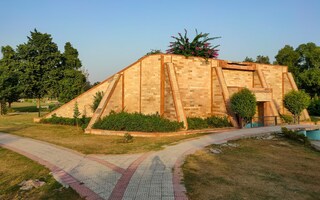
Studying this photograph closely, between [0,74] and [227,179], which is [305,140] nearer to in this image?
[227,179]

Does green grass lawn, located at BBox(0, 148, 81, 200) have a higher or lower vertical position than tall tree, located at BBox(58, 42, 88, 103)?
lower

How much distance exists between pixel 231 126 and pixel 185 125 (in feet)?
13.8

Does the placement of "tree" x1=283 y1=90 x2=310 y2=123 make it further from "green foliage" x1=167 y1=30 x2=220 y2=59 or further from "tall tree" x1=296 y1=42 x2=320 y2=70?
"tall tree" x1=296 y1=42 x2=320 y2=70


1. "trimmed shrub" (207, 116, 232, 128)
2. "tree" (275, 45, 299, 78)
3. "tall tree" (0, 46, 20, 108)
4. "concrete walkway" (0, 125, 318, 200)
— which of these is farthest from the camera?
"tree" (275, 45, 299, 78)

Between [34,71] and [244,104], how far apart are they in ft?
95.3

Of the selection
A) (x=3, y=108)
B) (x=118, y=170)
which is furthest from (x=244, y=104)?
(x=3, y=108)

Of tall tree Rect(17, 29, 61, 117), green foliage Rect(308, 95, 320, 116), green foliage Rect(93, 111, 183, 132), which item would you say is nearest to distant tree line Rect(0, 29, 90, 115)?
tall tree Rect(17, 29, 61, 117)

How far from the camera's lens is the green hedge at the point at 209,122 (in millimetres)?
16669

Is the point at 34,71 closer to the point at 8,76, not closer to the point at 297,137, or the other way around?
the point at 8,76

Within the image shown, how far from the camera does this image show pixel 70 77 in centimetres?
→ 3275

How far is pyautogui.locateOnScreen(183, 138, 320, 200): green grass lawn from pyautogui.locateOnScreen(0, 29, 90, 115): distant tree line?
82.8 ft

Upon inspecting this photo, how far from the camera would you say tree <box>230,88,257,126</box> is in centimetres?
1647

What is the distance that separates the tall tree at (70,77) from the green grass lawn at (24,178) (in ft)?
57.0

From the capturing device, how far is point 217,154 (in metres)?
9.95
